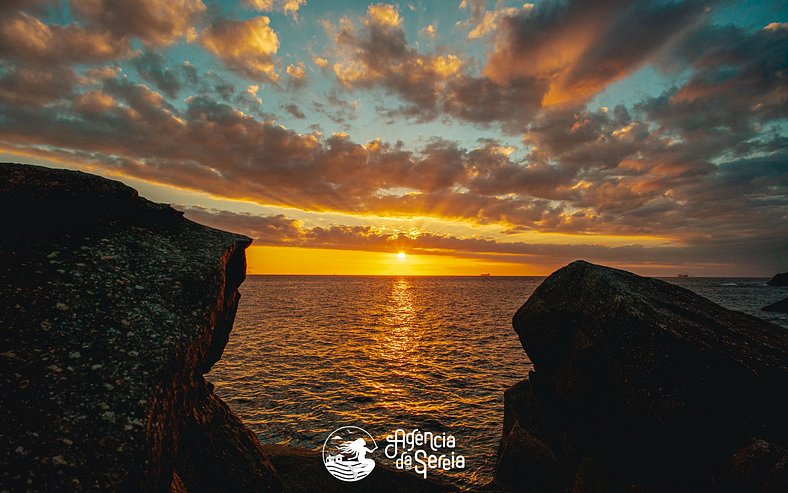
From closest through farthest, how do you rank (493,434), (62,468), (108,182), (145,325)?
(62,468) < (145,325) < (108,182) < (493,434)

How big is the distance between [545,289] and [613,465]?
19.4 feet

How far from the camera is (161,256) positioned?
725cm

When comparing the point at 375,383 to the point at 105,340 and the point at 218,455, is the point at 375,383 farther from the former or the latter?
the point at 105,340

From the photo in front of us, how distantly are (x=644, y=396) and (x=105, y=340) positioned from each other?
34.9ft

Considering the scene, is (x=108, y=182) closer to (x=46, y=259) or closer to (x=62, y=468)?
(x=46, y=259)

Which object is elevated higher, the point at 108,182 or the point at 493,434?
the point at 108,182

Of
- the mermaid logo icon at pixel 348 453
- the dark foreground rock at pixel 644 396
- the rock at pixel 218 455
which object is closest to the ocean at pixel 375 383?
the mermaid logo icon at pixel 348 453

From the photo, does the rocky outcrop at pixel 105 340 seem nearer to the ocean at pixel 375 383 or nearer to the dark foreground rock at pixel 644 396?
the dark foreground rock at pixel 644 396

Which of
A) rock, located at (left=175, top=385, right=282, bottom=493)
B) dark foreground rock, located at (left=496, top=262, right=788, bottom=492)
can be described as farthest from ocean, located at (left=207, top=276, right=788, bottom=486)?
rock, located at (left=175, top=385, right=282, bottom=493)

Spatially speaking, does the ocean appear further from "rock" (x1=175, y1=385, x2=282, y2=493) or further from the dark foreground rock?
"rock" (x1=175, y1=385, x2=282, y2=493)

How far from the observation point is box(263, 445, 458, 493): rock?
1039 cm

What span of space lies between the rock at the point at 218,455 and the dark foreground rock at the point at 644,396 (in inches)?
305

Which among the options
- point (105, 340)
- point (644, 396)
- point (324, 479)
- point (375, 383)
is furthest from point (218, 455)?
point (375, 383)

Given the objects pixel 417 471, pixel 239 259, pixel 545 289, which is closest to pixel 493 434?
pixel 417 471
